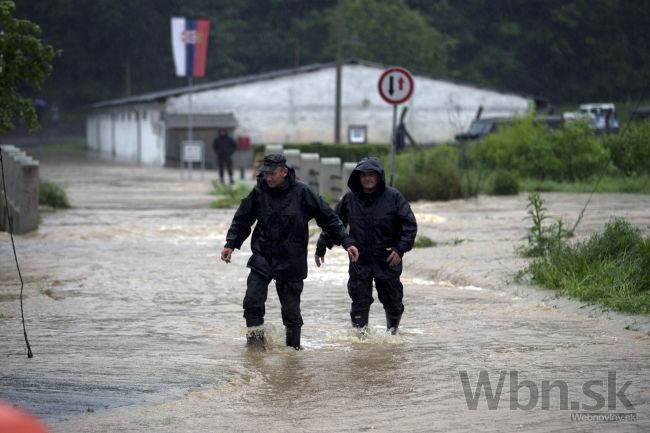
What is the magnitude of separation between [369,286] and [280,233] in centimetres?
106

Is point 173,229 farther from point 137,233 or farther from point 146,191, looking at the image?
point 146,191

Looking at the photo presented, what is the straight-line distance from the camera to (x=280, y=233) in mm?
9992

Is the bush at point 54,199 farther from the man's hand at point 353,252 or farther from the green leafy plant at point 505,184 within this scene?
the man's hand at point 353,252

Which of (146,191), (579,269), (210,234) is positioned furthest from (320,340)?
(146,191)

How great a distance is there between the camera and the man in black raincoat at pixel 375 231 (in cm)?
1042

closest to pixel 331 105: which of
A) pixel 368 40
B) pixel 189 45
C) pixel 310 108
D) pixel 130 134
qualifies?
pixel 310 108

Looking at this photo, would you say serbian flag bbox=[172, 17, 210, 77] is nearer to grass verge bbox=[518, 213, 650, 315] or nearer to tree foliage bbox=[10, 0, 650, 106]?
grass verge bbox=[518, 213, 650, 315]

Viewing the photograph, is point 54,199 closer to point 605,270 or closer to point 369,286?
point 605,270

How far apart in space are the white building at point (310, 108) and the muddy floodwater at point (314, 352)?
35442 millimetres

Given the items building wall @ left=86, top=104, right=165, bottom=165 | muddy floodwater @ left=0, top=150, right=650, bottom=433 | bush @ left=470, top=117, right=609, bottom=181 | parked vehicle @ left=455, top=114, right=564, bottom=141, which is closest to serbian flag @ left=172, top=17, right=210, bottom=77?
parked vehicle @ left=455, top=114, right=564, bottom=141

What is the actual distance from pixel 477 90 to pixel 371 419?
50177 mm

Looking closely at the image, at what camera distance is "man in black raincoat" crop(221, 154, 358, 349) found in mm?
10000

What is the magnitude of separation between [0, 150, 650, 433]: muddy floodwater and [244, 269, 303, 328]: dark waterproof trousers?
27 cm

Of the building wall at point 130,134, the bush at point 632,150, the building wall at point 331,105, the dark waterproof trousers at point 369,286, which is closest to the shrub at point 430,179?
the bush at point 632,150
